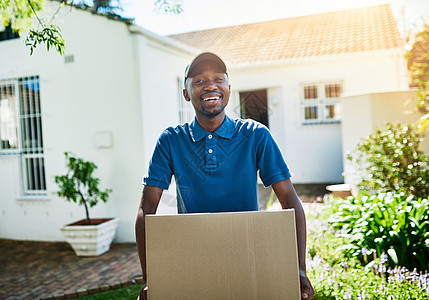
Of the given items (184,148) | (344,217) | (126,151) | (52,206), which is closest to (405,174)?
(344,217)

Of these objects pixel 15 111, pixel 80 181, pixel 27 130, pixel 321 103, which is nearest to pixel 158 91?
pixel 80 181

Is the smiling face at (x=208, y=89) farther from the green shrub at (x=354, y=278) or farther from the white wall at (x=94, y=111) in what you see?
the white wall at (x=94, y=111)

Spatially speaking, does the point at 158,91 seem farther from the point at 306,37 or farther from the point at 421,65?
the point at 306,37

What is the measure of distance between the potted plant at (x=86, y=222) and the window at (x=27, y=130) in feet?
3.87

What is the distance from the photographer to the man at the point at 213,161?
1700 millimetres

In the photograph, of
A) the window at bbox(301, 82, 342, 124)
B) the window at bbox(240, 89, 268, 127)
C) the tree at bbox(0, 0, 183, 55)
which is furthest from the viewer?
the window at bbox(240, 89, 268, 127)

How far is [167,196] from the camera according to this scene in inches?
251

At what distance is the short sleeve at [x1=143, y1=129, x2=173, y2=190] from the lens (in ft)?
→ 5.71

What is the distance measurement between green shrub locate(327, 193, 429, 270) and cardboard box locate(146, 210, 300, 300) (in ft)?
7.79

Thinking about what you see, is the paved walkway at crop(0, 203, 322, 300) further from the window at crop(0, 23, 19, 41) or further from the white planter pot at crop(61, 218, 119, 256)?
the window at crop(0, 23, 19, 41)

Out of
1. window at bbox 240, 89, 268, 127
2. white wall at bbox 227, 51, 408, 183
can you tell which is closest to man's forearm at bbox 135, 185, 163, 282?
white wall at bbox 227, 51, 408, 183

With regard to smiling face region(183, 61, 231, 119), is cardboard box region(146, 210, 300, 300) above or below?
below

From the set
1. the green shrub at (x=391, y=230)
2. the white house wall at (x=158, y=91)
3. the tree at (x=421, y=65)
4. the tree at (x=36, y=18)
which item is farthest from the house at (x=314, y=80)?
the tree at (x=36, y=18)

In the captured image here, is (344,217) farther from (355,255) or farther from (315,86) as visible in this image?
(315,86)
